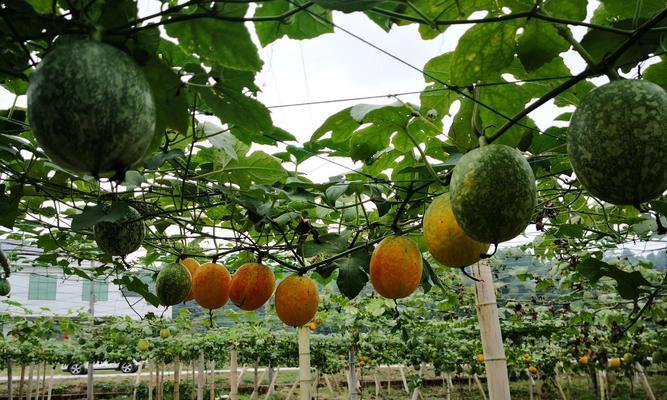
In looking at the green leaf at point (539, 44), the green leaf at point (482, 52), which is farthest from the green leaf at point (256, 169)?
the green leaf at point (539, 44)

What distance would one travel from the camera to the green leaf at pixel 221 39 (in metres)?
1.05

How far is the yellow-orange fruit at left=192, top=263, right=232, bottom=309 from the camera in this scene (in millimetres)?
2312

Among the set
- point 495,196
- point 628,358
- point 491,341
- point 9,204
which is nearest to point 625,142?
point 495,196

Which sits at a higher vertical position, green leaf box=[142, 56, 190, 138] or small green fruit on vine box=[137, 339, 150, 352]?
green leaf box=[142, 56, 190, 138]

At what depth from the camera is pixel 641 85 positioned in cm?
94

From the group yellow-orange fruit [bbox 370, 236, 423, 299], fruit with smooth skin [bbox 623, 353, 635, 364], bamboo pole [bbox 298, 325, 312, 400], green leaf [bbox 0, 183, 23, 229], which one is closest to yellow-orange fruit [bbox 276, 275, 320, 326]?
yellow-orange fruit [bbox 370, 236, 423, 299]

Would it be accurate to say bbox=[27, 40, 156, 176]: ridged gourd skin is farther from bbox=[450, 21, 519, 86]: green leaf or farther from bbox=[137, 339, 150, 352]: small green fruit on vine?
bbox=[137, 339, 150, 352]: small green fruit on vine

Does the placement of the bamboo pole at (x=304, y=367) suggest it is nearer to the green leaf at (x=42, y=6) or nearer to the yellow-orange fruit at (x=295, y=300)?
the yellow-orange fruit at (x=295, y=300)

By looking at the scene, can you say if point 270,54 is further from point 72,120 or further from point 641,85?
point 641,85

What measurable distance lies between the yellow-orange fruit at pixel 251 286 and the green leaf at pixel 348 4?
1549mm

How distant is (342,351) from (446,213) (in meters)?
9.74

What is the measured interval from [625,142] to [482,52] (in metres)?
0.52

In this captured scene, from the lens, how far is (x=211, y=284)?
232 centimetres

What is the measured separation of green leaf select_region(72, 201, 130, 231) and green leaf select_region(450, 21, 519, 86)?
4.27 feet
